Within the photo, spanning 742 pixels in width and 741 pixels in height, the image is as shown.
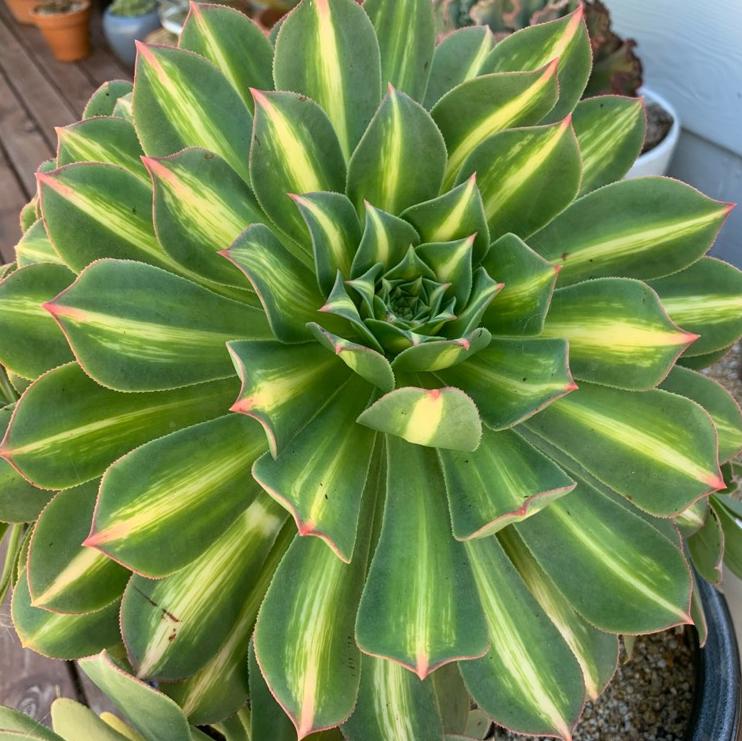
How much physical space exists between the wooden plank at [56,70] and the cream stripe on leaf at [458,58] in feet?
6.44

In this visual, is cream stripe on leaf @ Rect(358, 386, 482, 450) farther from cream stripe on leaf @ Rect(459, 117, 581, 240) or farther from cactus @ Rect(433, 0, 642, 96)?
cactus @ Rect(433, 0, 642, 96)

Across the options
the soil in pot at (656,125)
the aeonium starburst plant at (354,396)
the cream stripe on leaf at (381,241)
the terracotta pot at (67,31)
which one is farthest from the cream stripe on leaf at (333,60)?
the terracotta pot at (67,31)

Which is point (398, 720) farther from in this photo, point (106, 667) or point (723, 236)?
point (723, 236)

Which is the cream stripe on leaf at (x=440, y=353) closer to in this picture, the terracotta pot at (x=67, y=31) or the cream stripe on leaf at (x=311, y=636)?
the cream stripe on leaf at (x=311, y=636)

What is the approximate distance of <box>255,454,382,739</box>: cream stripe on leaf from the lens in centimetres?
45

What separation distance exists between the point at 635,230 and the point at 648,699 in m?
0.60

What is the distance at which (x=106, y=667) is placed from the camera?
0.41 meters

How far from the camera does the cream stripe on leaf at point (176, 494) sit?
1.50 feet

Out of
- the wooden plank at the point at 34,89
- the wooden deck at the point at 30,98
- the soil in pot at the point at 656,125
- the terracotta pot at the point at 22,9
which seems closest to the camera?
the soil in pot at the point at 656,125

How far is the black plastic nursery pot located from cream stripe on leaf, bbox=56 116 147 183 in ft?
2.47

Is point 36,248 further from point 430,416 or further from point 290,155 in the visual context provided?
point 430,416

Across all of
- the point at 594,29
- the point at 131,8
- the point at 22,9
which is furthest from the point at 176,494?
the point at 22,9

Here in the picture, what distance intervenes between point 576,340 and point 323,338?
0.19 m

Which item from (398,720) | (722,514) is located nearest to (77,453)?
(398,720)
